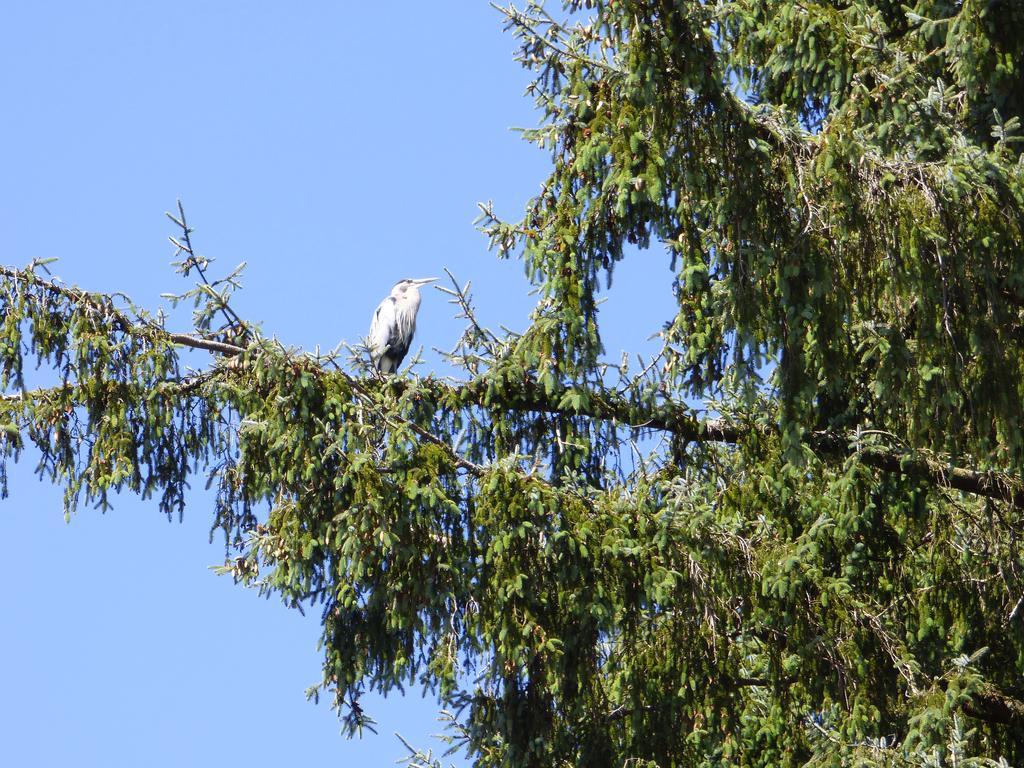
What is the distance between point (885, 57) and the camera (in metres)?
7.09

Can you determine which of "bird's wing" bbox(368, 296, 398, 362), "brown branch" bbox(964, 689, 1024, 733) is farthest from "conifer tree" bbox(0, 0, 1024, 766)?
"bird's wing" bbox(368, 296, 398, 362)

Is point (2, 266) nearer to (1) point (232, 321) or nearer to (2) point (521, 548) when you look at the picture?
(1) point (232, 321)

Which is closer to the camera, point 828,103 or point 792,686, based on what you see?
point 792,686

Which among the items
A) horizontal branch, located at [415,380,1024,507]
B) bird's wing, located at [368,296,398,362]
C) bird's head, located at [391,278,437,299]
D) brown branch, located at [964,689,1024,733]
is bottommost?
brown branch, located at [964,689,1024,733]

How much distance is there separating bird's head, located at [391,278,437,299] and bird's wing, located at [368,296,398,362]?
25 centimetres

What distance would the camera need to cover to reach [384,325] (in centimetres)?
1295

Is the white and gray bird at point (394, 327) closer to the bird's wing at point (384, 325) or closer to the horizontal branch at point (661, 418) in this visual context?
the bird's wing at point (384, 325)

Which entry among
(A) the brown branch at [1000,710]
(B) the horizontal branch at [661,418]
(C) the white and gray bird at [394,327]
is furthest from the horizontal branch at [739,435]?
(C) the white and gray bird at [394,327]

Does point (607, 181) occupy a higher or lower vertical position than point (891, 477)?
higher

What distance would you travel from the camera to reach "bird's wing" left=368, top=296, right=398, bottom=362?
12.9m

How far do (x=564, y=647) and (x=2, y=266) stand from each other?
344cm

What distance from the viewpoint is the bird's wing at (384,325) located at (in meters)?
12.9

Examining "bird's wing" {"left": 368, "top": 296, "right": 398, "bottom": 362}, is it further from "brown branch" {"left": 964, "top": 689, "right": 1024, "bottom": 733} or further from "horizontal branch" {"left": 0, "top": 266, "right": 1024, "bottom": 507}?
"brown branch" {"left": 964, "top": 689, "right": 1024, "bottom": 733}

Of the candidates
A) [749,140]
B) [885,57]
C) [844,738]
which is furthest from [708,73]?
[844,738]
